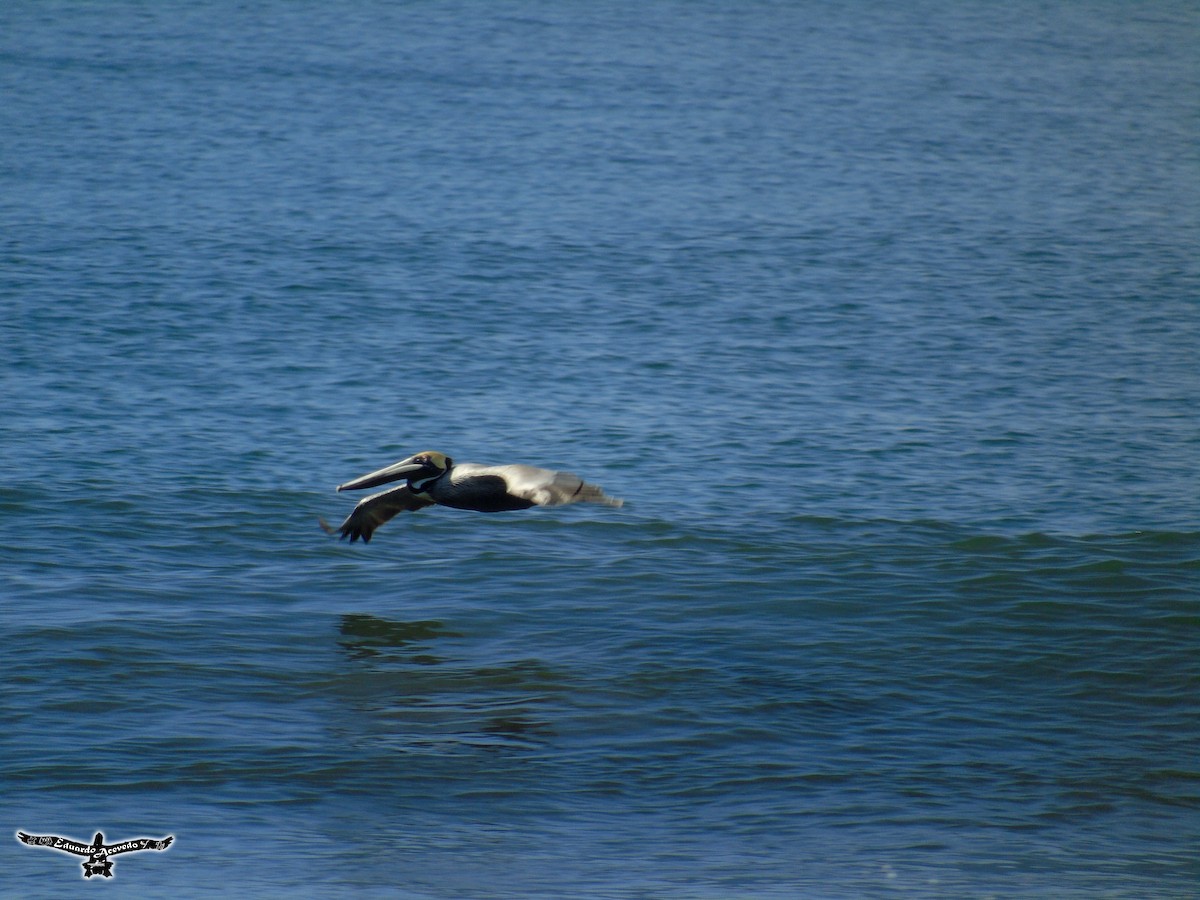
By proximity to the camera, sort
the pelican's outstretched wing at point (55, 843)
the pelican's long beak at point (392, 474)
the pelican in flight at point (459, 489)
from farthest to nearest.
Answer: the pelican's long beak at point (392, 474), the pelican in flight at point (459, 489), the pelican's outstretched wing at point (55, 843)

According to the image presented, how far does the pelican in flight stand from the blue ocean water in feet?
5.37

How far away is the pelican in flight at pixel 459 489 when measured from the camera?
506 inches

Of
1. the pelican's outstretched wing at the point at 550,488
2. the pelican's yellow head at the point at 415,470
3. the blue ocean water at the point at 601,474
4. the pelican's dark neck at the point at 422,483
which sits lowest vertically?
the blue ocean water at the point at 601,474

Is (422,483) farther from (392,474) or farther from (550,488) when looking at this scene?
(550,488)

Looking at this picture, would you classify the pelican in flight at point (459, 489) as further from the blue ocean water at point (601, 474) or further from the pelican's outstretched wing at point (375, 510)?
the blue ocean water at point (601, 474)

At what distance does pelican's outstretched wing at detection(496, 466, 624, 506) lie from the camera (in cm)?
1245

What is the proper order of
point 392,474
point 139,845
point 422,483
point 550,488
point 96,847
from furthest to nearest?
1. point 422,483
2. point 392,474
3. point 550,488
4. point 96,847
5. point 139,845

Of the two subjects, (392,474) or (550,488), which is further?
(392,474)

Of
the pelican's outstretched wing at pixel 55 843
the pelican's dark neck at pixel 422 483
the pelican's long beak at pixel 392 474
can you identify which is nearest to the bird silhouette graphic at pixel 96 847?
the pelican's outstretched wing at pixel 55 843

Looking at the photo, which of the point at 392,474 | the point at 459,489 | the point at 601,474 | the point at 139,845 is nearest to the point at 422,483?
the point at 392,474

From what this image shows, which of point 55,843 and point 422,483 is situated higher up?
point 422,483

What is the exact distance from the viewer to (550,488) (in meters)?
12.9

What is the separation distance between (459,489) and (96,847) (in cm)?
418

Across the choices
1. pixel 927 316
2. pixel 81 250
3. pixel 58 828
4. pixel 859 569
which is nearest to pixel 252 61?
pixel 81 250
